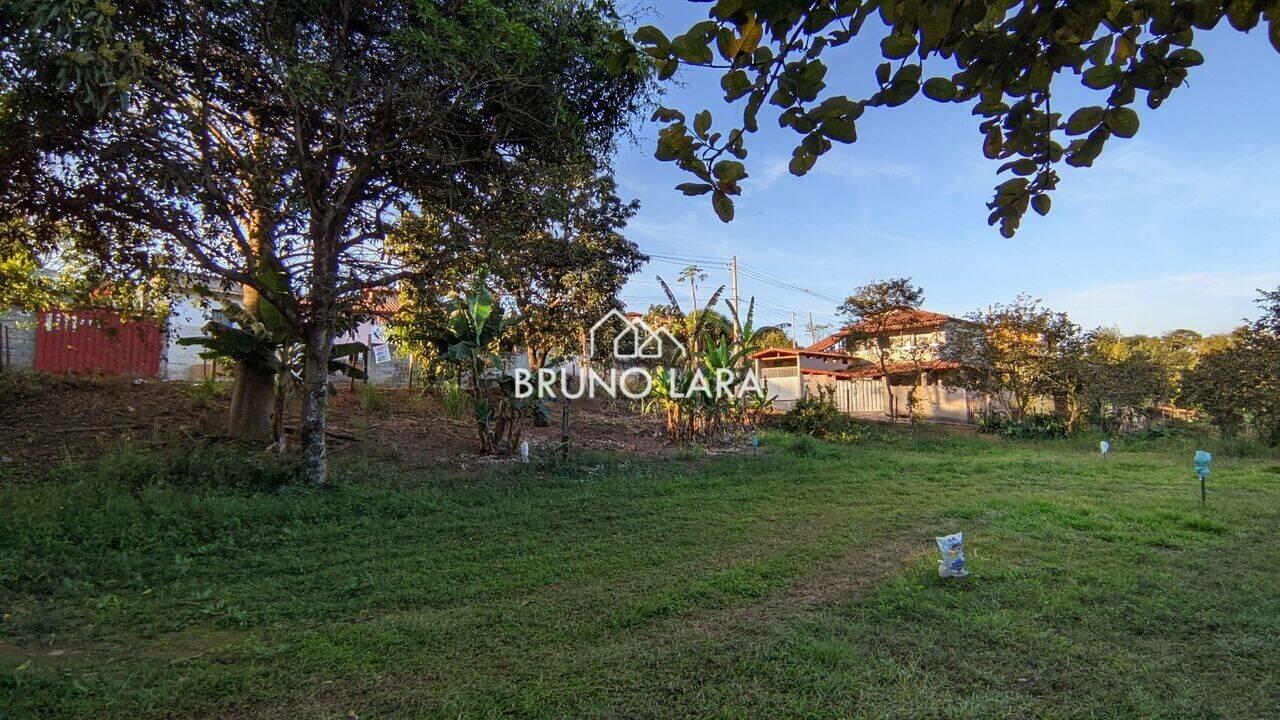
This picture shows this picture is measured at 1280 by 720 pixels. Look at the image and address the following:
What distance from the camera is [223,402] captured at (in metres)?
9.95

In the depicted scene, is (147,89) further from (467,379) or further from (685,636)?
(685,636)

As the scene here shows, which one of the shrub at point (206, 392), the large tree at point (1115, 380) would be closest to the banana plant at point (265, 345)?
the shrub at point (206, 392)

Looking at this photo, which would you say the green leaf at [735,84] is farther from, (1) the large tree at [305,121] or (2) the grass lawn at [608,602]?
(1) the large tree at [305,121]

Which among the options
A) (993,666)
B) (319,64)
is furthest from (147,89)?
(993,666)

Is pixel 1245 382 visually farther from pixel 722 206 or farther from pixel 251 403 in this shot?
pixel 251 403

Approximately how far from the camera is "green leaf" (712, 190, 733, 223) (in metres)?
1.77

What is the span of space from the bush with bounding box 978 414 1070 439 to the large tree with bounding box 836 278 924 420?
2.27m

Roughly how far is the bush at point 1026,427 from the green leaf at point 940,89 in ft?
59.7

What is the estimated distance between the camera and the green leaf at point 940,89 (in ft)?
5.55

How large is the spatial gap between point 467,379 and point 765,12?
9058 millimetres

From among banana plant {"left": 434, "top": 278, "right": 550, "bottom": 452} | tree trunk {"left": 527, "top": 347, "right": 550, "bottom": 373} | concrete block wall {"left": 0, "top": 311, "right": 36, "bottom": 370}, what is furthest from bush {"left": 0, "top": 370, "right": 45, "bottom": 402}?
tree trunk {"left": 527, "top": 347, "right": 550, "bottom": 373}

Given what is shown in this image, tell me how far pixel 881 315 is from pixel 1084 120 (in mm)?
17411

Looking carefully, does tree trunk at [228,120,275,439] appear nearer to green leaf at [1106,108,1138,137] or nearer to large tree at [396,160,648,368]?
large tree at [396,160,648,368]

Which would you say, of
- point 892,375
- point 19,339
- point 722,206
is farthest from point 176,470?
point 892,375
